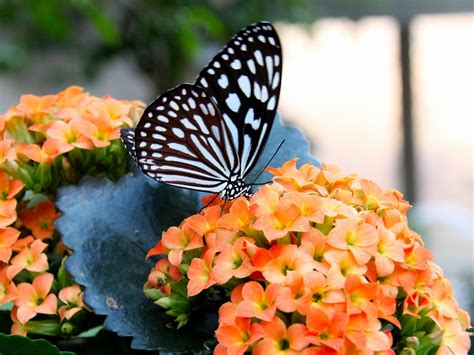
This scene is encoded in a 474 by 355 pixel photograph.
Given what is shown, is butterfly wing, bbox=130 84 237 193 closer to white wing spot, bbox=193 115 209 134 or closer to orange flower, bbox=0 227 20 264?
white wing spot, bbox=193 115 209 134

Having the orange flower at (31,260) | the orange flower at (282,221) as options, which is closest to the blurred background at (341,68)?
the orange flower at (31,260)

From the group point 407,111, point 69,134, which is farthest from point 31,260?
point 407,111

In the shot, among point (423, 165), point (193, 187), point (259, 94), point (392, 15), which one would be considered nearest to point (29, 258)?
point (193, 187)

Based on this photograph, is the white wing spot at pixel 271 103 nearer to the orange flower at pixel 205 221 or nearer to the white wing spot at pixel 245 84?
A: the white wing spot at pixel 245 84

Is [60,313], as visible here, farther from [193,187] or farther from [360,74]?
[360,74]

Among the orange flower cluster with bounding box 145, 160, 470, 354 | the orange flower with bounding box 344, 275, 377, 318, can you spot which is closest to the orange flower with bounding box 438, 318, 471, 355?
the orange flower cluster with bounding box 145, 160, 470, 354

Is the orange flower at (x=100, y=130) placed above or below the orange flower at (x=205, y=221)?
above

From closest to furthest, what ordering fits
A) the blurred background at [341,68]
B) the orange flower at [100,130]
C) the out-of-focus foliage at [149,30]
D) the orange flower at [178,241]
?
the orange flower at [178,241], the orange flower at [100,130], the out-of-focus foliage at [149,30], the blurred background at [341,68]
